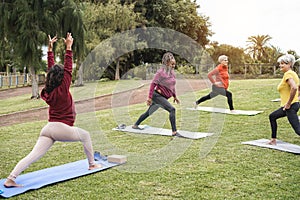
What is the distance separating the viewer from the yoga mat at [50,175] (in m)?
4.41

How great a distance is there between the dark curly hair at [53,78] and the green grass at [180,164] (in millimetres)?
1225

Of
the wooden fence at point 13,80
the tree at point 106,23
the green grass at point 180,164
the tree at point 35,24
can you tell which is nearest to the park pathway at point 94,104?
the green grass at point 180,164

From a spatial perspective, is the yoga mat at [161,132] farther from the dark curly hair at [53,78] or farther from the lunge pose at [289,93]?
the dark curly hair at [53,78]

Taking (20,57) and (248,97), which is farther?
(20,57)

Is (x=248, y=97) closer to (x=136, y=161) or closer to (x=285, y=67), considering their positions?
(x=285, y=67)

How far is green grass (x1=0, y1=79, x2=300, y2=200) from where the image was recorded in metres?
4.31

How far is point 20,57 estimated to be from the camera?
57.6ft

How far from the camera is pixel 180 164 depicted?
18.1 feet

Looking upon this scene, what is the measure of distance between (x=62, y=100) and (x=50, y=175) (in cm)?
112

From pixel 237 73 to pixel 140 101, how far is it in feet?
54.3

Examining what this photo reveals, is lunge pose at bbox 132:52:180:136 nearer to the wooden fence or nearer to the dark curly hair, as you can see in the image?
the dark curly hair

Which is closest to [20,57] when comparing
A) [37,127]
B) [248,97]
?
[37,127]

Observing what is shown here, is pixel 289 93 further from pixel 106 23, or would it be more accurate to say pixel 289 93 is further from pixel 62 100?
pixel 106 23

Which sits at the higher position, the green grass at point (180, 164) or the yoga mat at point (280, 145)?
the yoga mat at point (280, 145)
